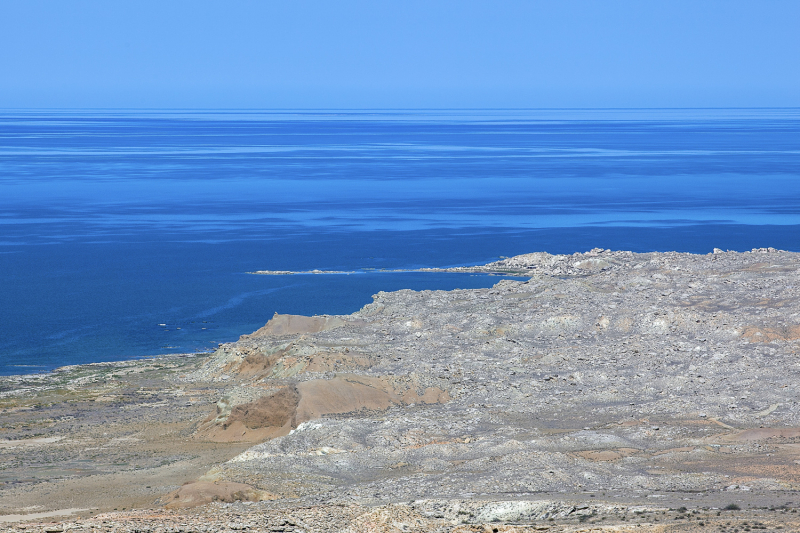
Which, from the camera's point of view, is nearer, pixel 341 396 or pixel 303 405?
pixel 303 405

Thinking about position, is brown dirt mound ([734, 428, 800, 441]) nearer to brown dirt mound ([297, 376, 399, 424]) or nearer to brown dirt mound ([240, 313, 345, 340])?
brown dirt mound ([297, 376, 399, 424])

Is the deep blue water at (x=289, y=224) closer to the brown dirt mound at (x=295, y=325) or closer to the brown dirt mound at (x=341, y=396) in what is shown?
the brown dirt mound at (x=295, y=325)

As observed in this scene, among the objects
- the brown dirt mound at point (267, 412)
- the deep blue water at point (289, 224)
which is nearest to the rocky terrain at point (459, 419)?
the brown dirt mound at point (267, 412)

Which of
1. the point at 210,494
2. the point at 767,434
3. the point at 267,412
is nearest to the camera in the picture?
the point at 210,494

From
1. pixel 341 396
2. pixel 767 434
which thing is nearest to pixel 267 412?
pixel 341 396

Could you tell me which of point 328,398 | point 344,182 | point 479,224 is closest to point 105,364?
point 328,398

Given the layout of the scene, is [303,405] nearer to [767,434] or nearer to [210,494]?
[210,494]

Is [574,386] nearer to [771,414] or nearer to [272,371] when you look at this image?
[771,414]
